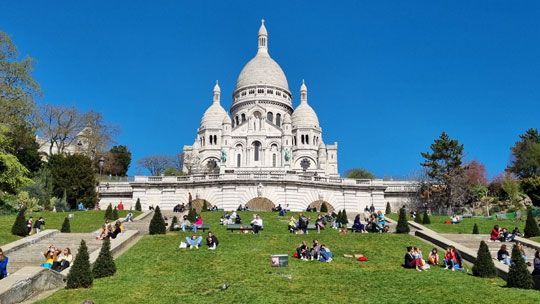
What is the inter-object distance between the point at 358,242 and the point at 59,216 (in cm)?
2149

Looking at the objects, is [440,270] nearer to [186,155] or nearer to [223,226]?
[223,226]

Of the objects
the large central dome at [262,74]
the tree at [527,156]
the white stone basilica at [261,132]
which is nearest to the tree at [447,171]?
the tree at [527,156]

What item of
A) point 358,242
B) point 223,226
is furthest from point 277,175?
point 358,242

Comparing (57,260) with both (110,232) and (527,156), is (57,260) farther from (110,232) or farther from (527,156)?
(527,156)

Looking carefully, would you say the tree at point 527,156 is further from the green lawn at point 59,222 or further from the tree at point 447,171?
the green lawn at point 59,222

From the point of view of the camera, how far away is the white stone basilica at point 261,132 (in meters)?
84.6

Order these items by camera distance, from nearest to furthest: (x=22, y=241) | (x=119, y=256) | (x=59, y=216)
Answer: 1. (x=119, y=256)
2. (x=22, y=241)
3. (x=59, y=216)

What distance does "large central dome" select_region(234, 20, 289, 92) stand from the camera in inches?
4109

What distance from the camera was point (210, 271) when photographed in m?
19.5

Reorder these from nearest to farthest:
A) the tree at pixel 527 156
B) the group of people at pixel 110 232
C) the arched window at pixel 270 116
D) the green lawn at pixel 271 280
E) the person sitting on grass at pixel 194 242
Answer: the green lawn at pixel 271 280 → the person sitting on grass at pixel 194 242 → the group of people at pixel 110 232 → the tree at pixel 527 156 → the arched window at pixel 270 116

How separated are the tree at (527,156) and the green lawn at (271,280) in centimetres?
4560

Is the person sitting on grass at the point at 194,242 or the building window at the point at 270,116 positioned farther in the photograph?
the building window at the point at 270,116

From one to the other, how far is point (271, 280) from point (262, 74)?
293 ft

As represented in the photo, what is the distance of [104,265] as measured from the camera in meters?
18.7
